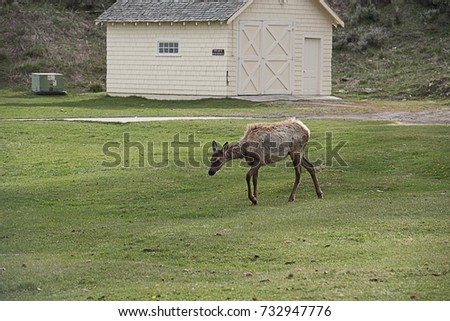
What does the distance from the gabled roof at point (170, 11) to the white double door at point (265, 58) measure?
3.05ft

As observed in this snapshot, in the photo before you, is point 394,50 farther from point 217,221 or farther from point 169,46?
point 217,221

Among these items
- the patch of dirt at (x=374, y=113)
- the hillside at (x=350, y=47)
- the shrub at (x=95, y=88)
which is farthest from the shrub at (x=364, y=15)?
the patch of dirt at (x=374, y=113)

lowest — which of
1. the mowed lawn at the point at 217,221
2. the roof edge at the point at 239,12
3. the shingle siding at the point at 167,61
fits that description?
the mowed lawn at the point at 217,221

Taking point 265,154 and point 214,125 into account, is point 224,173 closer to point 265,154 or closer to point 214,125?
point 265,154

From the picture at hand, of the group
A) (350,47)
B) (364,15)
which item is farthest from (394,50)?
(364,15)

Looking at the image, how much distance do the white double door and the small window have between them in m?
2.85

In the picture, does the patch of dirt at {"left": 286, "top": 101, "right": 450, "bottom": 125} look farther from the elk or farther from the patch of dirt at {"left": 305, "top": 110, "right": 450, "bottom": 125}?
the elk

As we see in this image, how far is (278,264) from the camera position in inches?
482

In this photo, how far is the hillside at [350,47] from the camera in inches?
1658

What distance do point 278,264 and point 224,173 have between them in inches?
317

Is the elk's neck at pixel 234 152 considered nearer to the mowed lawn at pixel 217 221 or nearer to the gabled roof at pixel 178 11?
the mowed lawn at pixel 217 221

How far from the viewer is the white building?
36688 mm

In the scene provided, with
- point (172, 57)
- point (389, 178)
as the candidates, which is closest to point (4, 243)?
point (389, 178)

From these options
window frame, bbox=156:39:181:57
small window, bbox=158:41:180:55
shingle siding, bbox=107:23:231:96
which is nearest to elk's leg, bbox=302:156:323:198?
shingle siding, bbox=107:23:231:96
